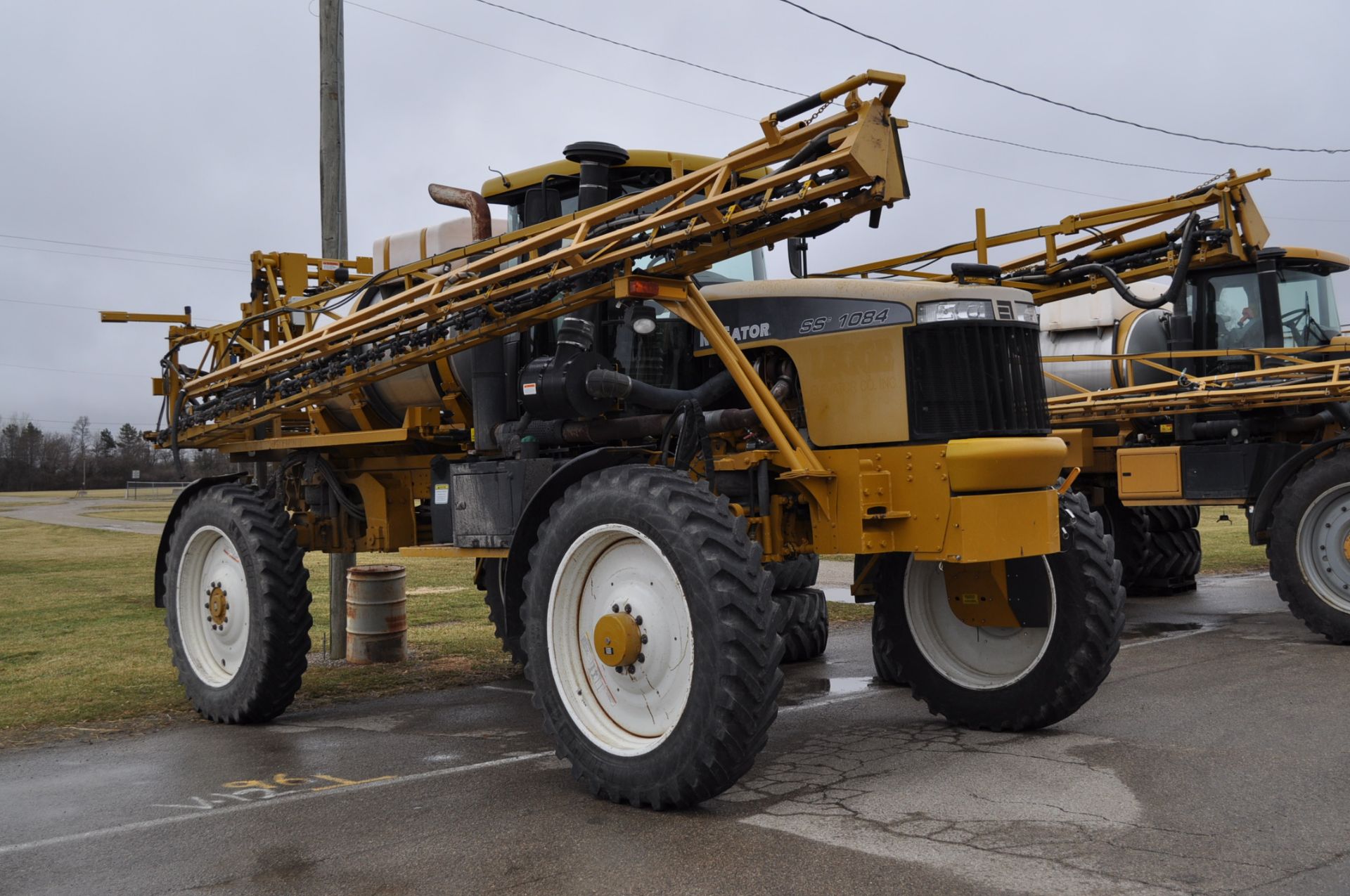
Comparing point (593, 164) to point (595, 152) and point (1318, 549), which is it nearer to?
point (595, 152)

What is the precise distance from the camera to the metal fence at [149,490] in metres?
66.6

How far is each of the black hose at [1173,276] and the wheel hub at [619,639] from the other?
651 centimetres

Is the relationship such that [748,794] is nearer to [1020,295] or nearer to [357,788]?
[357,788]

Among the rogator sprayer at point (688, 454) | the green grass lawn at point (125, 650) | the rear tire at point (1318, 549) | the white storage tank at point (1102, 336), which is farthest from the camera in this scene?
the white storage tank at point (1102, 336)

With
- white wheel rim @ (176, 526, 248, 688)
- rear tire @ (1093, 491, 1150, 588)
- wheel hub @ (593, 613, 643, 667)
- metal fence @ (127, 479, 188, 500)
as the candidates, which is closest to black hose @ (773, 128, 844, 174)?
wheel hub @ (593, 613, 643, 667)

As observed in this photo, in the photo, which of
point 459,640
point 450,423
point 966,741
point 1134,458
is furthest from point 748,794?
point 1134,458

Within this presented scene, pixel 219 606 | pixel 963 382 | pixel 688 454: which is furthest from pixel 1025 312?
pixel 219 606

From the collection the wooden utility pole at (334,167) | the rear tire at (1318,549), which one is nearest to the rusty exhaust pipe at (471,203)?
the wooden utility pole at (334,167)

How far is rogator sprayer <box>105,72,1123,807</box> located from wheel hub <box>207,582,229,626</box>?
0.02m

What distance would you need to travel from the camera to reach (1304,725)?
7.05m

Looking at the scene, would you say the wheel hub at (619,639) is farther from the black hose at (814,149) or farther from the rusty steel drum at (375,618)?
the rusty steel drum at (375,618)

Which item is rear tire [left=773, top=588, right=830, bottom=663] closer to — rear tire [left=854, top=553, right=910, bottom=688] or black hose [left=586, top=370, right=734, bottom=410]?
rear tire [left=854, top=553, right=910, bottom=688]

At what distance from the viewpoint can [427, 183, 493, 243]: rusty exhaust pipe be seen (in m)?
8.22

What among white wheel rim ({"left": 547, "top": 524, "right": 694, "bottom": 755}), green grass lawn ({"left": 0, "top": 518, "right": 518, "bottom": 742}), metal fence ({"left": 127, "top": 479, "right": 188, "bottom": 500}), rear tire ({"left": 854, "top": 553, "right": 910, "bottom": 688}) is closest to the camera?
white wheel rim ({"left": 547, "top": 524, "right": 694, "bottom": 755})
